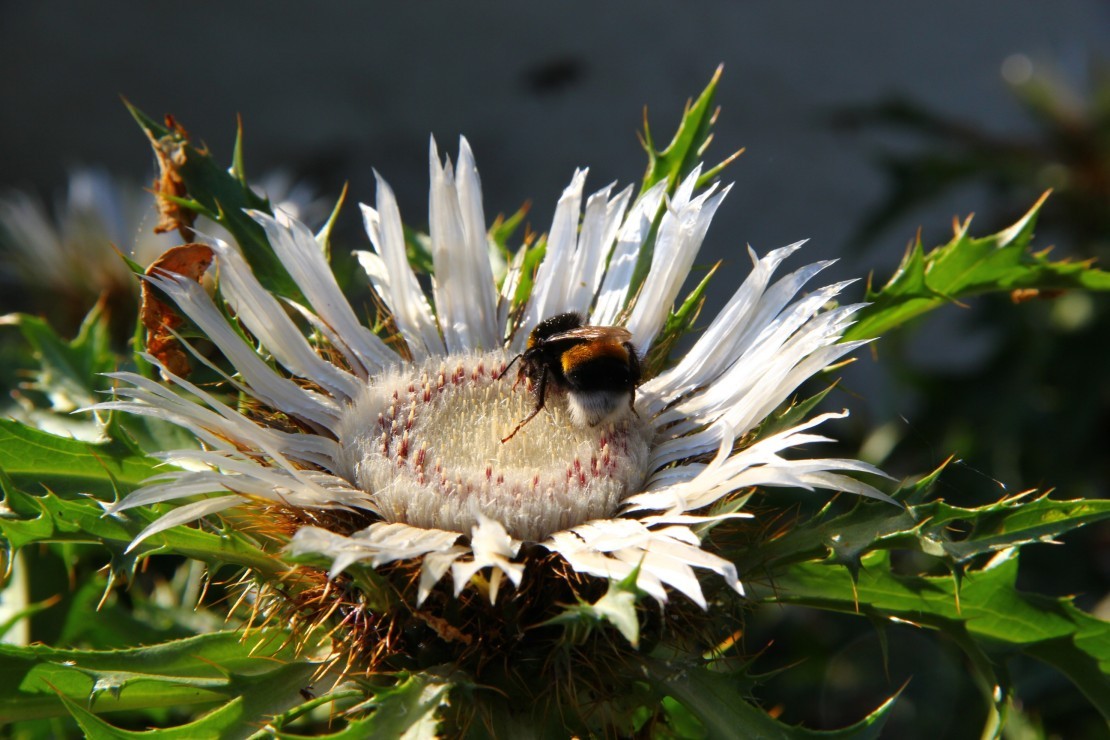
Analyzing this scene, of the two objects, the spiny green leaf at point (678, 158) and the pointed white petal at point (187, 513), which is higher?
the spiny green leaf at point (678, 158)

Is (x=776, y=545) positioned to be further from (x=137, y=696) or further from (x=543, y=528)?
(x=137, y=696)

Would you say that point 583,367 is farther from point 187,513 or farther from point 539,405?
point 187,513

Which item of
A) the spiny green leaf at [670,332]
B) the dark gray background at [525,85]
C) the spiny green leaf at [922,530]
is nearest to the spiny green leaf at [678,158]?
the spiny green leaf at [670,332]

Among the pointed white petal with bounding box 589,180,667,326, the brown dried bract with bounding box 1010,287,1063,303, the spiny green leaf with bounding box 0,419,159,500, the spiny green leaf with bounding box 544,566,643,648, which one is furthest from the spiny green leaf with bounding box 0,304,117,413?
the brown dried bract with bounding box 1010,287,1063,303

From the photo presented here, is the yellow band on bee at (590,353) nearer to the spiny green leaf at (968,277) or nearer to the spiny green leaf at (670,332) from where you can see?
the spiny green leaf at (670,332)

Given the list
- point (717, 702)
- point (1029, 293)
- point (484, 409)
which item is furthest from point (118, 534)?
point (1029, 293)

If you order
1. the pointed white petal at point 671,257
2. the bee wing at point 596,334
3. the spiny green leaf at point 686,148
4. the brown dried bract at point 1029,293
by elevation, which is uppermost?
the spiny green leaf at point 686,148
